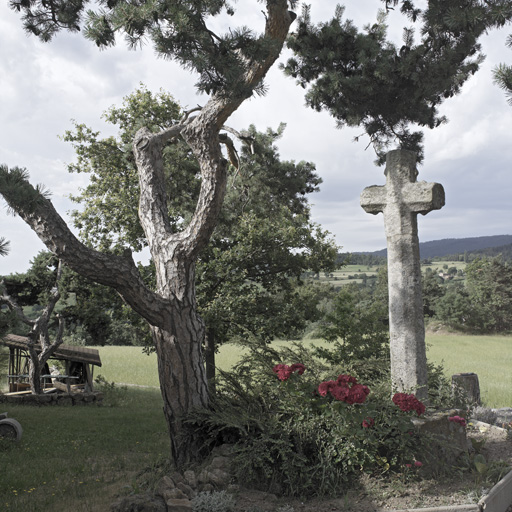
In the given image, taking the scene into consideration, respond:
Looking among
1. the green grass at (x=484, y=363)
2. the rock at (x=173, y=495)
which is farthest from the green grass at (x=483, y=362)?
the rock at (x=173, y=495)

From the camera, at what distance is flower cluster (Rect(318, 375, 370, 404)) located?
5.09 m

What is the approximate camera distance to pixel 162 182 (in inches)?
298

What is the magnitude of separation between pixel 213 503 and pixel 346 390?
1.71 m

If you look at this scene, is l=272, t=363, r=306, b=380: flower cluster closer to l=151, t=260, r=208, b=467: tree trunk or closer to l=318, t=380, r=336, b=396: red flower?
l=318, t=380, r=336, b=396: red flower

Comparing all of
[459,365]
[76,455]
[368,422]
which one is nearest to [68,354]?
[76,455]

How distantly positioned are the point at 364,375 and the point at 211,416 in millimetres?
2772

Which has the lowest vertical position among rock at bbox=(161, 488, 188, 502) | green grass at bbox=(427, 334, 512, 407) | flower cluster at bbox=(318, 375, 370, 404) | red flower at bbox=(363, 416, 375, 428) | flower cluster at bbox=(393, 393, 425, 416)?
green grass at bbox=(427, 334, 512, 407)

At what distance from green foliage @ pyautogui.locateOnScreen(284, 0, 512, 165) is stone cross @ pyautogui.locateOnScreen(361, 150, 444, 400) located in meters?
2.48

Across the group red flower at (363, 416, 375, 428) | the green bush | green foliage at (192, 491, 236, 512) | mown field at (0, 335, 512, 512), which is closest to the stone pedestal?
the green bush

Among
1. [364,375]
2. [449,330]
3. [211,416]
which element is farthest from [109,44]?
[449,330]

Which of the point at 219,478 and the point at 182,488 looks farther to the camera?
the point at 219,478

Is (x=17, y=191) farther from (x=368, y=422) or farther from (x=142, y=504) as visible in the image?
(x=368, y=422)

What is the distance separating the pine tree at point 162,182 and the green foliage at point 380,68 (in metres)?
2.21

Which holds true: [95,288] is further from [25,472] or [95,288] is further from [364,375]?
[364,375]
